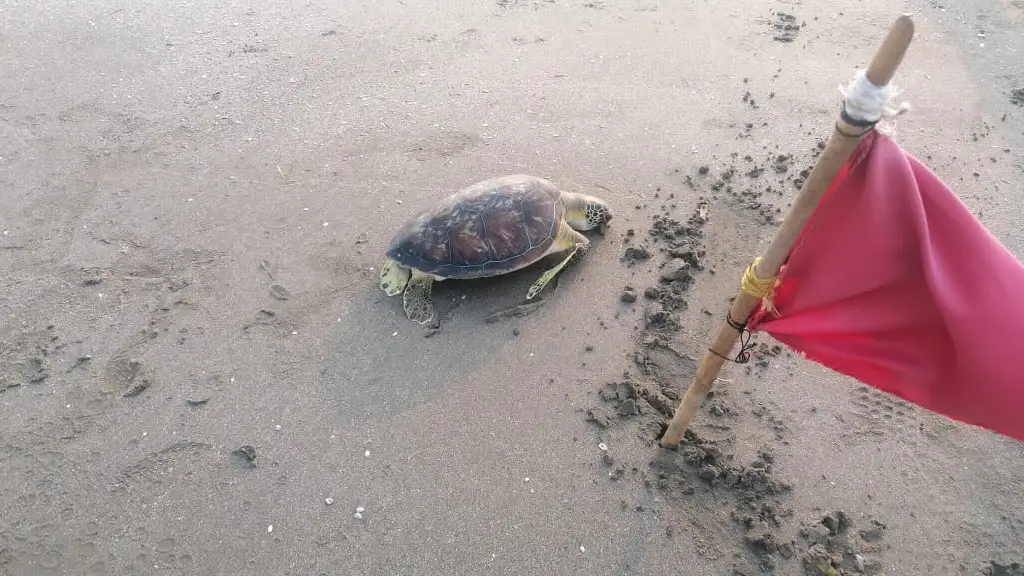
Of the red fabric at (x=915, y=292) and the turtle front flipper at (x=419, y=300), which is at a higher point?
the red fabric at (x=915, y=292)

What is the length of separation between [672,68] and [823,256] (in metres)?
3.96

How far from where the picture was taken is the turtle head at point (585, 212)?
153 inches

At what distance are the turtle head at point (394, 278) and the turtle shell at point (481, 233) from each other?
125 mm

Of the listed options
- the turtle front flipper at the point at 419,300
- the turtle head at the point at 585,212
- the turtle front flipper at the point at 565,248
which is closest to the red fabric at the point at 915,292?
the turtle front flipper at the point at 565,248

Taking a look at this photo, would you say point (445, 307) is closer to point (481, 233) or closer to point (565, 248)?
point (481, 233)


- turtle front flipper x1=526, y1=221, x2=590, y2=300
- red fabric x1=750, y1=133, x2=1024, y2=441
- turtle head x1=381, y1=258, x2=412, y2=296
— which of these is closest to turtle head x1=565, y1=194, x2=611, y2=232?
turtle front flipper x1=526, y1=221, x2=590, y2=300

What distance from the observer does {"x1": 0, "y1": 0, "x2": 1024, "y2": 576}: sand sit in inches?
102

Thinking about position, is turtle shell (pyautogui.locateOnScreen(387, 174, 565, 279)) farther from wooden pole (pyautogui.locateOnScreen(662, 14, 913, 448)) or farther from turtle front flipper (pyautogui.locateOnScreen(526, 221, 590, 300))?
wooden pole (pyautogui.locateOnScreen(662, 14, 913, 448))

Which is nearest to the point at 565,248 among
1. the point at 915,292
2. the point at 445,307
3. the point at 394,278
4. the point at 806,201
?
the point at 445,307

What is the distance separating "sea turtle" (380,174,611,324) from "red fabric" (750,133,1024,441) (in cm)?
187

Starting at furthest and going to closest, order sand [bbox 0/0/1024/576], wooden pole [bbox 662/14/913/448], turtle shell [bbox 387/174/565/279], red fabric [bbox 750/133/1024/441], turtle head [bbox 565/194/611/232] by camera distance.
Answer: turtle head [bbox 565/194/611/232]
turtle shell [bbox 387/174/565/279]
sand [bbox 0/0/1024/576]
red fabric [bbox 750/133/1024/441]
wooden pole [bbox 662/14/913/448]

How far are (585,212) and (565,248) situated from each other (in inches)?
13.8

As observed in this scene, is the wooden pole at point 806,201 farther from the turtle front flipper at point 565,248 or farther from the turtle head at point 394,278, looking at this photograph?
the turtle head at point 394,278

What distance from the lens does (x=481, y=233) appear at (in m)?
3.51
